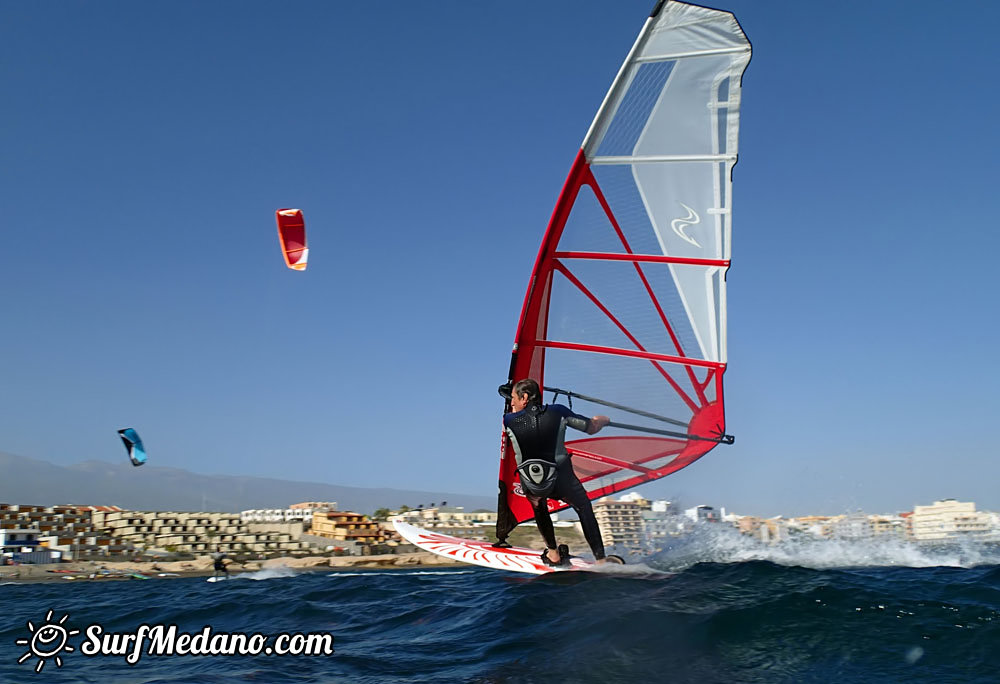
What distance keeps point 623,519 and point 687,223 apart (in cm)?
377

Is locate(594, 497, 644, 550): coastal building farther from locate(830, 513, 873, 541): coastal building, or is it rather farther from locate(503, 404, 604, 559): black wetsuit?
locate(830, 513, 873, 541): coastal building

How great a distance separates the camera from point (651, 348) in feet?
25.9

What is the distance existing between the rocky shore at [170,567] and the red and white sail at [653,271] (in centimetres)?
2359

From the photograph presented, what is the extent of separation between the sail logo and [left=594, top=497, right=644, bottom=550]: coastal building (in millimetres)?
3277

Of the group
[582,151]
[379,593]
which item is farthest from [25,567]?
[582,151]

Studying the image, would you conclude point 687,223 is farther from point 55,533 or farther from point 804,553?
point 55,533

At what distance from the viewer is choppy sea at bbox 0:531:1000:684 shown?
3400 millimetres

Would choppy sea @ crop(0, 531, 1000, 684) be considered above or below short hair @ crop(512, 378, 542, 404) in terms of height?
below

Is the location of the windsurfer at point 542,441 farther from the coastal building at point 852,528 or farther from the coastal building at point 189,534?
the coastal building at point 189,534

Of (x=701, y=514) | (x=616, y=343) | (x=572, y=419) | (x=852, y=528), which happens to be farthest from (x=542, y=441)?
(x=852, y=528)

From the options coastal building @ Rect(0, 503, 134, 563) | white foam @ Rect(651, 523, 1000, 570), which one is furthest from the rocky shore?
white foam @ Rect(651, 523, 1000, 570)

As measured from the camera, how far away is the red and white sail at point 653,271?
24.2ft

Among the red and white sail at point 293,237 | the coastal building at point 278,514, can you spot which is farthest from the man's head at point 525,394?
the coastal building at point 278,514

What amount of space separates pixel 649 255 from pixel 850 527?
174 inches
